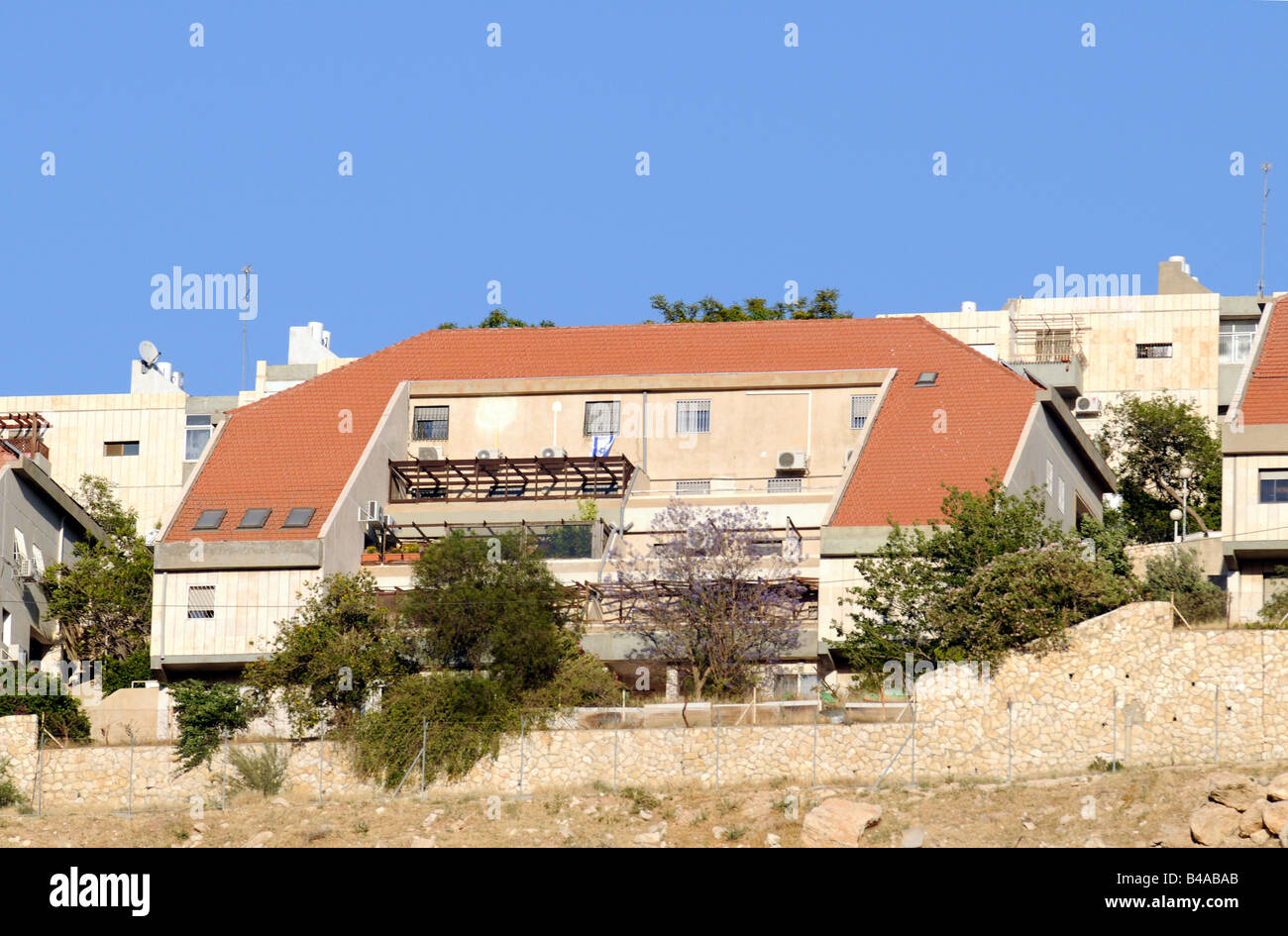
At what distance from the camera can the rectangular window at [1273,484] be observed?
183 feet

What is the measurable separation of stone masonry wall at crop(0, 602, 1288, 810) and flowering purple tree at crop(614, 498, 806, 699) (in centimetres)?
460

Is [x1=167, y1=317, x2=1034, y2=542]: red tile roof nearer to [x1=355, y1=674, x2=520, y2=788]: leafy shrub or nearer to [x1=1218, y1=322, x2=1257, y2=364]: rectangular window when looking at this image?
[x1=355, y1=674, x2=520, y2=788]: leafy shrub

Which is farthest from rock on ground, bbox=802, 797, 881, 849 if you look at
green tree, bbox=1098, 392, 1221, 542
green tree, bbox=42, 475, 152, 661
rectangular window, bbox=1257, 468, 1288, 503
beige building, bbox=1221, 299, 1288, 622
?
green tree, bbox=1098, 392, 1221, 542

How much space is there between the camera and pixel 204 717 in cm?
5156

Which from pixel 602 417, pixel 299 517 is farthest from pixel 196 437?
pixel 299 517

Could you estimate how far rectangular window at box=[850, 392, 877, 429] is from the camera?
6328 centimetres

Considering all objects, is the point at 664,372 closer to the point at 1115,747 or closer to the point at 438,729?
the point at 438,729

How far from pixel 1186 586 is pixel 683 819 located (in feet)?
55.7

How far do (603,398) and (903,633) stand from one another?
15.7 meters

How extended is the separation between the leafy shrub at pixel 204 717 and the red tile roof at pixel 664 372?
259 inches

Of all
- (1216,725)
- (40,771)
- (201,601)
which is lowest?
(40,771)
